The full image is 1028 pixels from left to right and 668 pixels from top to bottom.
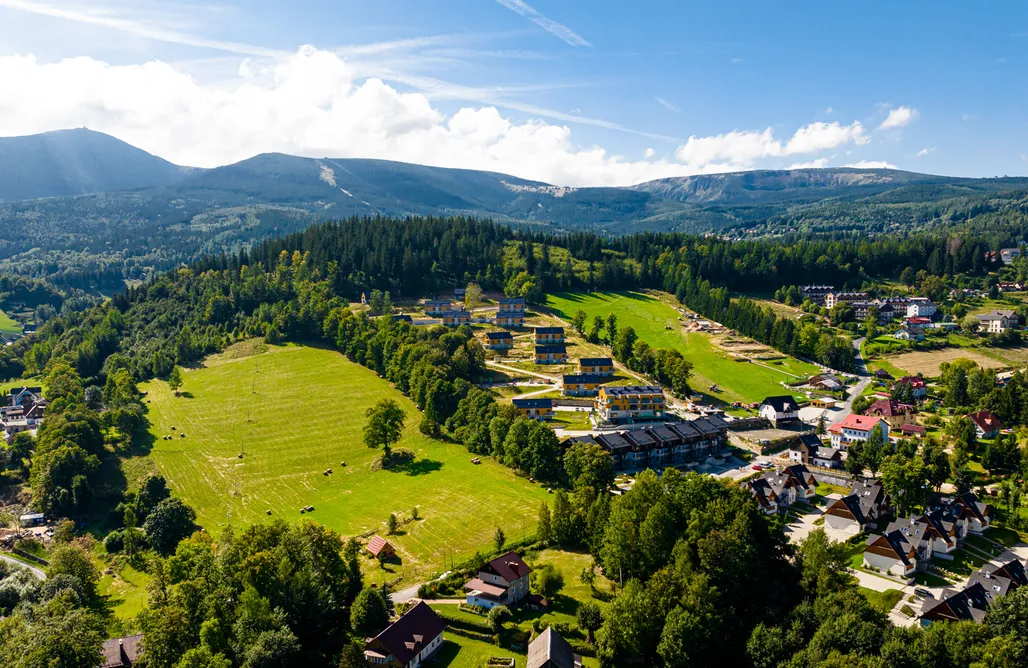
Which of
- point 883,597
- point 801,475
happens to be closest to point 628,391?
point 801,475

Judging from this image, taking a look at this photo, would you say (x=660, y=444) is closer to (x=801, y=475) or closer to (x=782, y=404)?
(x=801, y=475)

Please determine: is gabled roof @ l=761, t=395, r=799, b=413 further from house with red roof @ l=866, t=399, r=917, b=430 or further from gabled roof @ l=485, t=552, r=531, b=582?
gabled roof @ l=485, t=552, r=531, b=582

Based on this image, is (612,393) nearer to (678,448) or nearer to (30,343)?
(678,448)

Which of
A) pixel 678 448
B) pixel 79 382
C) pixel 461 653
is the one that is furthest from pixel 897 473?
pixel 79 382

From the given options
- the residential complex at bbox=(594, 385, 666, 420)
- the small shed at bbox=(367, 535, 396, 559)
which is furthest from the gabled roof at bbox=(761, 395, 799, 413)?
the small shed at bbox=(367, 535, 396, 559)

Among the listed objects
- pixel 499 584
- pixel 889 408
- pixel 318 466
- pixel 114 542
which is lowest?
A: pixel 114 542

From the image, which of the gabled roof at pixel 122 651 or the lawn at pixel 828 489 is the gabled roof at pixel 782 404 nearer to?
the lawn at pixel 828 489

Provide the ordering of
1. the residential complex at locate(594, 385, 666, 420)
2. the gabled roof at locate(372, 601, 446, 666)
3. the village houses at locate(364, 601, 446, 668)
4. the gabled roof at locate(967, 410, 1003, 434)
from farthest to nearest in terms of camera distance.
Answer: the residential complex at locate(594, 385, 666, 420) → the gabled roof at locate(967, 410, 1003, 434) → the gabled roof at locate(372, 601, 446, 666) → the village houses at locate(364, 601, 446, 668)
